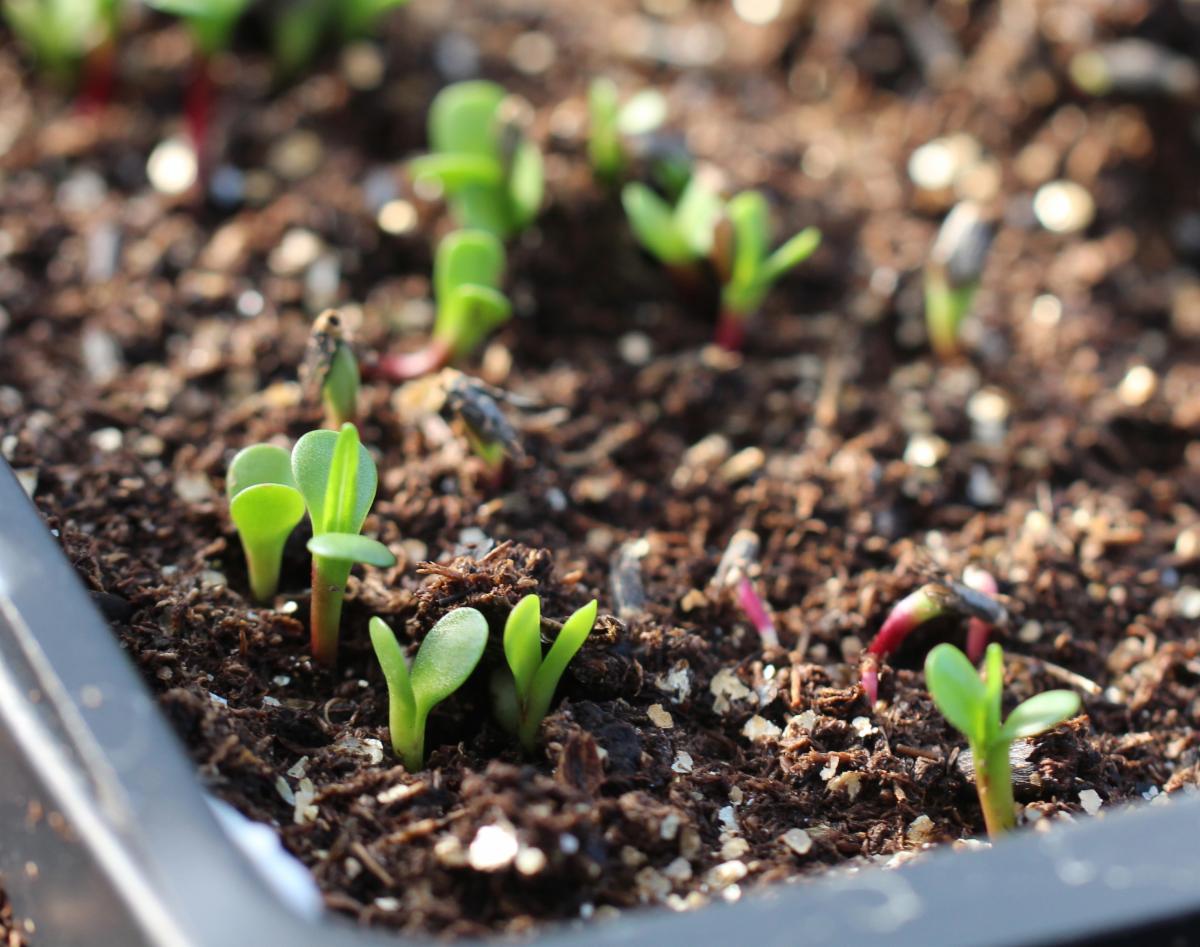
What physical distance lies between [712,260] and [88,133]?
85 cm

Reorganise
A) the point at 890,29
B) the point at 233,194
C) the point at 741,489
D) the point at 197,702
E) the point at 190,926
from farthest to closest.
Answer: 1. the point at 890,29
2. the point at 233,194
3. the point at 741,489
4. the point at 197,702
5. the point at 190,926

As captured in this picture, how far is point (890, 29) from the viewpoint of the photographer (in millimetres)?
1944

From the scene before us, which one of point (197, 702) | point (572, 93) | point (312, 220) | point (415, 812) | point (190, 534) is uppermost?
point (572, 93)

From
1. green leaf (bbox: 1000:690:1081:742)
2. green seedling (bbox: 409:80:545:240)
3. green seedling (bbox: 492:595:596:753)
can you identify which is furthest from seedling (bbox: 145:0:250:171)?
green leaf (bbox: 1000:690:1081:742)

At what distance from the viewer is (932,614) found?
1086mm

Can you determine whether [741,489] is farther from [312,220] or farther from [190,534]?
[312,220]

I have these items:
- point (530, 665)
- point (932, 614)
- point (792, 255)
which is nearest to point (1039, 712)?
point (932, 614)

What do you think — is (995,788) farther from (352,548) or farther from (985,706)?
(352,548)

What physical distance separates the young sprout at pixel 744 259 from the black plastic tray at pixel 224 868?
2.42ft

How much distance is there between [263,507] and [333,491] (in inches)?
2.8

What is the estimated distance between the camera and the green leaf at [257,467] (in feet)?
3.34

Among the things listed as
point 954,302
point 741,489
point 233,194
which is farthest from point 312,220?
point 954,302

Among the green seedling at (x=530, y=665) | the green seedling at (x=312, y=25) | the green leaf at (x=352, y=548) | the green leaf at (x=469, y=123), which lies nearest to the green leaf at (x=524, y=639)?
the green seedling at (x=530, y=665)

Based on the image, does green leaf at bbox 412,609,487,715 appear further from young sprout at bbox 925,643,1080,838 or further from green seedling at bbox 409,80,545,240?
green seedling at bbox 409,80,545,240
